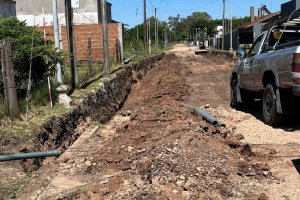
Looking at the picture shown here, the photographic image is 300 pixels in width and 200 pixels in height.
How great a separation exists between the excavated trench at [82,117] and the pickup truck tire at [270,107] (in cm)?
401

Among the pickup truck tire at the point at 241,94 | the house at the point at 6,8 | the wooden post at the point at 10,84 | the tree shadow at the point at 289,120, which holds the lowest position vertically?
the tree shadow at the point at 289,120

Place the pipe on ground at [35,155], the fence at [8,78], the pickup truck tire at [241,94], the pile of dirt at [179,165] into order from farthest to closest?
the pickup truck tire at [241,94] < the fence at [8,78] < the pile of dirt at [179,165] < the pipe on ground at [35,155]

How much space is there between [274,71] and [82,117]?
178 inches

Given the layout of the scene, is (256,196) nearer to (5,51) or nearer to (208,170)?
(208,170)

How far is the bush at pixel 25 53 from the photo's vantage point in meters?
9.55

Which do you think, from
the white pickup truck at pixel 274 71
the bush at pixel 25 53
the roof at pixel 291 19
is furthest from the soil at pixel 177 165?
the roof at pixel 291 19

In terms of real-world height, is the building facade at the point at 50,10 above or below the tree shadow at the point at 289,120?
above

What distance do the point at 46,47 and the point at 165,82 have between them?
10.2 metres

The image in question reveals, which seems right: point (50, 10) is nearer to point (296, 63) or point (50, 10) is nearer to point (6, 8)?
point (6, 8)

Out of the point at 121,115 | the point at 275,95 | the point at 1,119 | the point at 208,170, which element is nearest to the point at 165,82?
the point at 121,115

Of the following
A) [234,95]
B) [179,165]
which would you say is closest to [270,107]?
[234,95]

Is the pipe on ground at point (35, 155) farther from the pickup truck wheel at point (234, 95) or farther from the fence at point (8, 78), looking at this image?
the pickup truck wheel at point (234, 95)

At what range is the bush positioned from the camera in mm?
9547

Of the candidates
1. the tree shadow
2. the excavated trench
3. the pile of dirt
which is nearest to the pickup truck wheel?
the tree shadow
